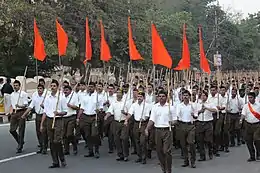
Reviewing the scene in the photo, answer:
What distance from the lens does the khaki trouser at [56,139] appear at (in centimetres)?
1040

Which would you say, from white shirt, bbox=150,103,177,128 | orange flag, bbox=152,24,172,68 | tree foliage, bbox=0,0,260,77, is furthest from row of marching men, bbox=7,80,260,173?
tree foliage, bbox=0,0,260,77

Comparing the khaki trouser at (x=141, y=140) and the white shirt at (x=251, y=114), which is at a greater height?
the white shirt at (x=251, y=114)

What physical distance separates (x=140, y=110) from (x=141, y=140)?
2.23 feet

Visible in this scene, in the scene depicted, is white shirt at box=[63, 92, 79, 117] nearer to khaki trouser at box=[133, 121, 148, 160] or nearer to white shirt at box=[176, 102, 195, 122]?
khaki trouser at box=[133, 121, 148, 160]

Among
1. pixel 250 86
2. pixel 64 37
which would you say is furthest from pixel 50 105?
pixel 250 86

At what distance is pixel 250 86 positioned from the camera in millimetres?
15914

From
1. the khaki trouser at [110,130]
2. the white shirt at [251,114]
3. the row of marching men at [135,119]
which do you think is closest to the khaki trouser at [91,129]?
the row of marching men at [135,119]

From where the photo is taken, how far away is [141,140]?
11.4 m

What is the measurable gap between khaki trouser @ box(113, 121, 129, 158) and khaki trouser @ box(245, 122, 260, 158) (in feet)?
9.07

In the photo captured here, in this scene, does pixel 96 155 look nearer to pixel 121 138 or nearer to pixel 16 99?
pixel 121 138

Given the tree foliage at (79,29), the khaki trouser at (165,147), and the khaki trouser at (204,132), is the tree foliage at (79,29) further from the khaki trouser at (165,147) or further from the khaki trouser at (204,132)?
the khaki trouser at (165,147)

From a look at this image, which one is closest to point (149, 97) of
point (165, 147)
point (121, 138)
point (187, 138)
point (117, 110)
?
point (117, 110)

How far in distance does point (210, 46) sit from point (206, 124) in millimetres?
32977

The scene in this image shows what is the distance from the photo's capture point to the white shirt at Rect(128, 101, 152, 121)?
1142 cm
